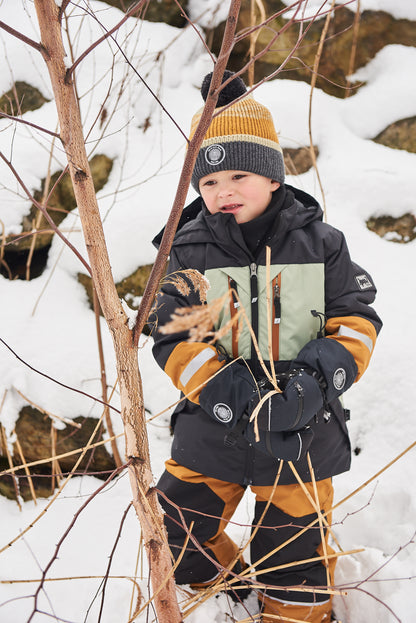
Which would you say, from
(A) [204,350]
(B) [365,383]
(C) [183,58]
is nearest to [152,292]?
(A) [204,350]

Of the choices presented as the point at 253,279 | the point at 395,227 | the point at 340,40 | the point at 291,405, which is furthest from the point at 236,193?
the point at 340,40

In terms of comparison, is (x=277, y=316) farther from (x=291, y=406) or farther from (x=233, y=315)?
(x=291, y=406)

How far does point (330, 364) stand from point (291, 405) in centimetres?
14

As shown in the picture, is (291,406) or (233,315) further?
(233,315)

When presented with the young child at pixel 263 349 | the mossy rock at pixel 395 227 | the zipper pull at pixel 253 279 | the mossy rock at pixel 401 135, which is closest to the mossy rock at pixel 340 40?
the mossy rock at pixel 401 135

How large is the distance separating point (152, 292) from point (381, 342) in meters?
1.36

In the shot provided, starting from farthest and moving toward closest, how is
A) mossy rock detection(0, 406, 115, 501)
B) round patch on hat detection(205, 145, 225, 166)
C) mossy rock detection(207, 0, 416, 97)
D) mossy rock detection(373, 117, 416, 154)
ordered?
mossy rock detection(207, 0, 416, 97) → mossy rock detection(373, 117, 416, 154) → mossy rock detection(0, 406, 115, 501) → round patch on hat detection(205, 145, 225, 166)

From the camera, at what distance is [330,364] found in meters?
1.11

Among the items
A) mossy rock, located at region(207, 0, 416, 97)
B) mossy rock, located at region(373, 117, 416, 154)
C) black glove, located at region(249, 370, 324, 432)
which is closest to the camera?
black glove, located at region(249, 370, 324, 432)

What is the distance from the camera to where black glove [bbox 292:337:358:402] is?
1108 millimetres

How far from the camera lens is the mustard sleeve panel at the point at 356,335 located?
116 centimetres

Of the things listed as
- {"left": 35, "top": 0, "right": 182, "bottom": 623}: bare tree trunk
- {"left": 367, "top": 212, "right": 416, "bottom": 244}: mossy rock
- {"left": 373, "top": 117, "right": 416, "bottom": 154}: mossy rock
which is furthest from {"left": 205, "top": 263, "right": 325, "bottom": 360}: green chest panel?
{"left": 373, "top": 117, "right": 416, "bottom": 154}: mossy rock

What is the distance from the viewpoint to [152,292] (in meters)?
0.68

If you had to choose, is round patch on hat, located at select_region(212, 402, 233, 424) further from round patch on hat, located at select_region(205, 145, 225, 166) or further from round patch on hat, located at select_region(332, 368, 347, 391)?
round patch on hat, located at select_region(205, 145, 225, 166)
